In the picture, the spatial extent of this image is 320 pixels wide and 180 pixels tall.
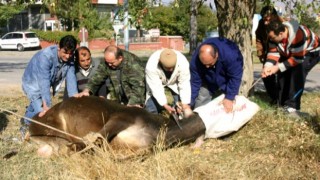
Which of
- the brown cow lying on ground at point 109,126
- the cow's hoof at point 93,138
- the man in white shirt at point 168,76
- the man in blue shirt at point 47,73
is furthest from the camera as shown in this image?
the man in blue shirt at point 47,73

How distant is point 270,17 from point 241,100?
1841 mm

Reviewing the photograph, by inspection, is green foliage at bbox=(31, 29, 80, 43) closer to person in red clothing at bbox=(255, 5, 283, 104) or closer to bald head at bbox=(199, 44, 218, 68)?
person in red clothing at bbox=(255, 5, 283, 104)

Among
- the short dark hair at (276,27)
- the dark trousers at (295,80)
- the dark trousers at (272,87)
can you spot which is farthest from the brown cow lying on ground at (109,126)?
the dark trousers at (272,87)

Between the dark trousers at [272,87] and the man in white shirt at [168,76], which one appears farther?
the dark trousers at [272,87]

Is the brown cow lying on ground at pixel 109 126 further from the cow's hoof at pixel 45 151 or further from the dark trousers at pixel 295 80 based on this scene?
the dark trousers at pixel 295 80

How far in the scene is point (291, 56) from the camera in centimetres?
703

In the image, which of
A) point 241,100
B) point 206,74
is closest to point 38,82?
point 206,74

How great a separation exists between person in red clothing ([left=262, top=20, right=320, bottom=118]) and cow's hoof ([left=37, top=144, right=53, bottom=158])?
125 inches

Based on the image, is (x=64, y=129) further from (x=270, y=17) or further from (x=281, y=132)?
(x=270, y=17)

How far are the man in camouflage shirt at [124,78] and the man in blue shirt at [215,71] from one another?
0.76 m

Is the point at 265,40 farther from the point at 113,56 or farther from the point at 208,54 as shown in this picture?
the point at 113,56

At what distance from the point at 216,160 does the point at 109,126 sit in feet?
4.20

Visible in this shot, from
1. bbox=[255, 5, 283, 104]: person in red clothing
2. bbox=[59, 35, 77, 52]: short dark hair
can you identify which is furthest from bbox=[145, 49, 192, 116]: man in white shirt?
bbox=[255, 5, 283, 104]: person in red clothing

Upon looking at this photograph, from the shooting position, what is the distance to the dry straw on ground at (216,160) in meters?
4.82
